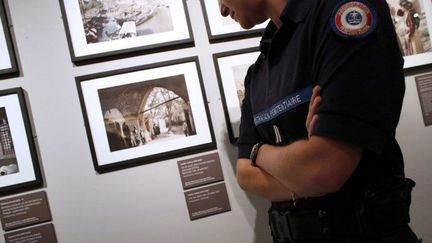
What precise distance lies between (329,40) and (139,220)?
40.7 inches

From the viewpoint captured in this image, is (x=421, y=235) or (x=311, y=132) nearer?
(x=311, y=132)

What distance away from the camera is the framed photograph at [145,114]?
1.23 m

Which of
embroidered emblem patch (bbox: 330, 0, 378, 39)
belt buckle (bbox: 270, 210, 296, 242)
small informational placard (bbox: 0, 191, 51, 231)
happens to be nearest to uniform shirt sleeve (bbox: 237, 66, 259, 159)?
belt buckle (bbox: 270, 210, 296, 242)

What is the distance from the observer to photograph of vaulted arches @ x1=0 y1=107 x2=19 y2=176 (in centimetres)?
118

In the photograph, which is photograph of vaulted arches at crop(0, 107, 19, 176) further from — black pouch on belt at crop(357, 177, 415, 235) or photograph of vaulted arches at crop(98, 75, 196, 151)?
black pouch on belt at crop(357, 177, 415, 235)

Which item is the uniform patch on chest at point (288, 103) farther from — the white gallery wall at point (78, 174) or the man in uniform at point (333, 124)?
the white gallery wall at point (78, 174)

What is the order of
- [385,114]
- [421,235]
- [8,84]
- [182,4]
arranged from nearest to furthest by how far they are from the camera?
[385,114]
[8,84]
[182,4]
[421,235]

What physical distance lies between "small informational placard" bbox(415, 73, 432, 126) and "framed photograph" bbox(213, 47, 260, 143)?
35.5 inches

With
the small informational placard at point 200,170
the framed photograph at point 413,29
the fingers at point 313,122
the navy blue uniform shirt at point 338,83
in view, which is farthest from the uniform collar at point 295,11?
the framed photograph at point 413,29

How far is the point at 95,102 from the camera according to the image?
1.24 meters

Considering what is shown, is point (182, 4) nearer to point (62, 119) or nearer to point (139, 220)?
point (62, 119)

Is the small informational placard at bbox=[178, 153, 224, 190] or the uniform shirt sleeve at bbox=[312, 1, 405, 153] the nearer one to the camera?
the uniform shirt sleeve at bbox=[312, 1, 405, 153]

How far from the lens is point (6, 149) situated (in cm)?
118

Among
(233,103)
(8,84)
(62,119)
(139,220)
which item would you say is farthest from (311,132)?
(8,84)
